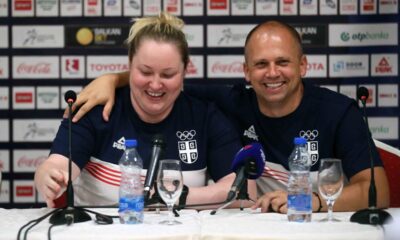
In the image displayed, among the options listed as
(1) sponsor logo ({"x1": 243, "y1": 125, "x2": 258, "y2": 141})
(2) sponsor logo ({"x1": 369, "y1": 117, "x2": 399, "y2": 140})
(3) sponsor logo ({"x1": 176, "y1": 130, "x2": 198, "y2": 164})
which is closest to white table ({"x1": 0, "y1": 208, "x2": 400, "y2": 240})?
(3) sponsor logo ({"x1": 176, "y1": 130, "x2": 198, "y2": 164})

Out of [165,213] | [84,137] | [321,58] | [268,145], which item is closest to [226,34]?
[321,58]

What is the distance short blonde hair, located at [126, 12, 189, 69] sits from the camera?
255cm

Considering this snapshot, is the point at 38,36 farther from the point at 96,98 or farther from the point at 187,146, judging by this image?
the point at 187,146

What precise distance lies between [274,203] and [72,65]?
2.35 metres

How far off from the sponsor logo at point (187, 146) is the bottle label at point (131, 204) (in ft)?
2.03

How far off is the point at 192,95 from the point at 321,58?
148cm

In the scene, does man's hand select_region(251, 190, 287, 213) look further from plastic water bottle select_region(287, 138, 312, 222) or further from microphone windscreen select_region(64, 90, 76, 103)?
microphone windscreen select_region(64, 90, 76, 103)

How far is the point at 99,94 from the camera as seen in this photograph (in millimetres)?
2705

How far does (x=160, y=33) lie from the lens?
8.39ft

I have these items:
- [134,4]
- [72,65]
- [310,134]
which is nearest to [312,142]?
[310,134]

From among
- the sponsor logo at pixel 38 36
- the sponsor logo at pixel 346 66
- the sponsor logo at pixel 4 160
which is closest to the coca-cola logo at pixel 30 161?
the sponsor logo at pixel 4 160

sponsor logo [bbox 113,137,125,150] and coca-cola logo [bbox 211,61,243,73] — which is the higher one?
coca-cola logo [bbox 211,61,243,73]

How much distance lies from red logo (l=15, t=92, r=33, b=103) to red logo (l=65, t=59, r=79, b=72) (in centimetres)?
30

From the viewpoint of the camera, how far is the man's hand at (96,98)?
265 centimetres
